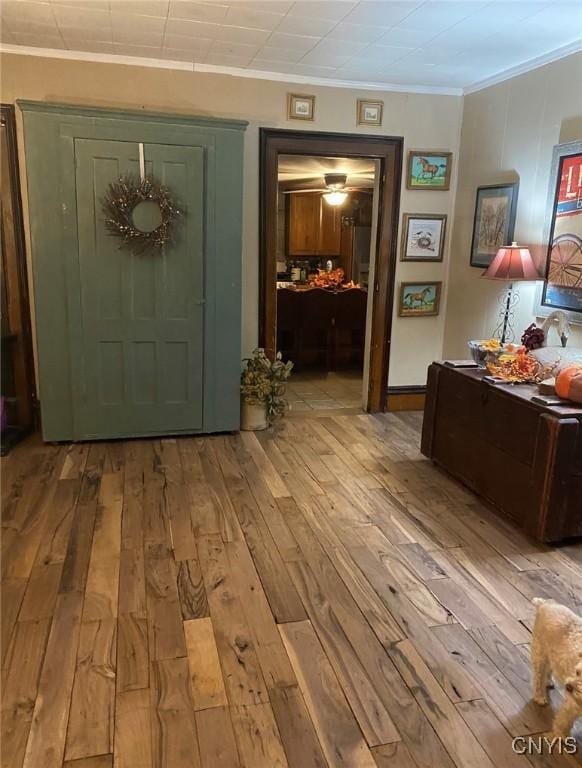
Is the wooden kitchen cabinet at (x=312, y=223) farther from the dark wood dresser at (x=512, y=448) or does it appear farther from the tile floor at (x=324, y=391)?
the dark wood dresser at (x=512, y=448)

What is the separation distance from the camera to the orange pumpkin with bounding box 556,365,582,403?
2773 mm

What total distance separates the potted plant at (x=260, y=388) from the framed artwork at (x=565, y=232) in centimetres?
186

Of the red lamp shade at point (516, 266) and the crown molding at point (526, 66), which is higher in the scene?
the crown molding at point (526, 66)

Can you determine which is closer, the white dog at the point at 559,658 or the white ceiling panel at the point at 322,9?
the white dog at the point at 559,658

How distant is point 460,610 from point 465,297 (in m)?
2.84

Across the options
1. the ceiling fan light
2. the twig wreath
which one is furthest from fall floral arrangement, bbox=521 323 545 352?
the ceiling fan light

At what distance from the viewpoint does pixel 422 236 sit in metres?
4.74

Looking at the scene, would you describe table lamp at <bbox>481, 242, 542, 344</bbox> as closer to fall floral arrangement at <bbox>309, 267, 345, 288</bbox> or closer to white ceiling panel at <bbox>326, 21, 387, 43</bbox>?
white ceiling panel at <bbox>326, 21, 387, 43</bbox>

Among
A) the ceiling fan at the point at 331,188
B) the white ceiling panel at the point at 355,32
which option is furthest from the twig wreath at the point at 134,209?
the ceiling fan at the point at 331,188

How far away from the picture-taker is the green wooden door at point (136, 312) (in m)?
3.70

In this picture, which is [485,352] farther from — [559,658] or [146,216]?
[146,216]

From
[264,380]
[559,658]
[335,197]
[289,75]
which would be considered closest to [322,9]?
[289,75]

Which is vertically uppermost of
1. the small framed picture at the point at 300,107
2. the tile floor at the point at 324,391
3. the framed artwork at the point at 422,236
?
the small framed picture at the point at 300,107

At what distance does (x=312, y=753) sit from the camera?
5.44ft
